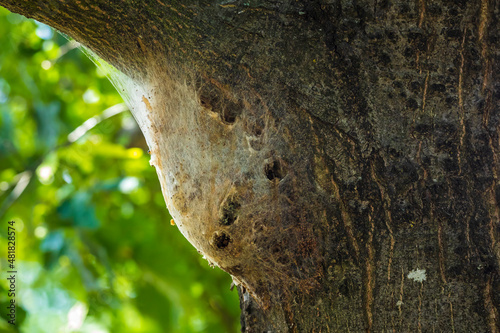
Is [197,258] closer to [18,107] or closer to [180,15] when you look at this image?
[180,15]

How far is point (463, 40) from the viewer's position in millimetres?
1026

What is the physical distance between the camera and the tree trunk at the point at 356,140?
1.01 metres

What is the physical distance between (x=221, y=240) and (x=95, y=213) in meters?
2.12

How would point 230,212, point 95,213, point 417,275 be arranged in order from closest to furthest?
point 417,275 < point 230,212 < point 95,213

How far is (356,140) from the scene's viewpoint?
104 centimetres

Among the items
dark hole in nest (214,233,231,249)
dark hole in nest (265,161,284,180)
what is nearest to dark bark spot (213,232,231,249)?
dark hole in nest (214,233,231,249)

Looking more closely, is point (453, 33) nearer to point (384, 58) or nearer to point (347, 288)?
point (384, 58)

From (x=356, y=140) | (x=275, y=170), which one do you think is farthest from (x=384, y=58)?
(x=275, y=170)

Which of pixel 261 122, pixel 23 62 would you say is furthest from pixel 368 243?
pixel 23 62

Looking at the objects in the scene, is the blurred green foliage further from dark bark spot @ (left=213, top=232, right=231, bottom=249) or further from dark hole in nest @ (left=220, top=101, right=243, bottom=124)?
dark hole in nest @ (left=220, top=101, right=243, bottom=124)

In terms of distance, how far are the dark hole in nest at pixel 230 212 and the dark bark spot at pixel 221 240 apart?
1.4 inches

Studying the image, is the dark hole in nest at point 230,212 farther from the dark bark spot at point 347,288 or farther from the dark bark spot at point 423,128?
the dark bark spot at point 423,128

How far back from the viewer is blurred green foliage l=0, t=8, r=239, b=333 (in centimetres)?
337

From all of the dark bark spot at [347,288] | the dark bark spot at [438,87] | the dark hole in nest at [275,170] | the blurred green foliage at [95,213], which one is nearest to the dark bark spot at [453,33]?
the dark bark spot at [438,87]
